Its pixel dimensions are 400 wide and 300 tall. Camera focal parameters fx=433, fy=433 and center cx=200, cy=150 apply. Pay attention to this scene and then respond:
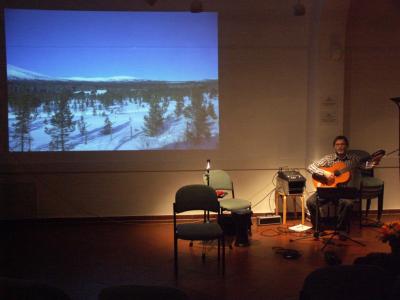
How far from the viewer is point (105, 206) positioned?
6.77 m

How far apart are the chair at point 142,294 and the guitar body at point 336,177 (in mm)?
4337

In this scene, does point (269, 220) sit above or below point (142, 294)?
below

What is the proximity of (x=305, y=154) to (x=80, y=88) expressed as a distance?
3.69 metres

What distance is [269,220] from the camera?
255 inches

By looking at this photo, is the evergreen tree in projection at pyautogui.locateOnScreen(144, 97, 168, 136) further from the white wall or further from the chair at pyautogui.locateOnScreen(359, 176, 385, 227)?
the chair at pyautogui.locateOnScreen(359, 176, 385, 227)

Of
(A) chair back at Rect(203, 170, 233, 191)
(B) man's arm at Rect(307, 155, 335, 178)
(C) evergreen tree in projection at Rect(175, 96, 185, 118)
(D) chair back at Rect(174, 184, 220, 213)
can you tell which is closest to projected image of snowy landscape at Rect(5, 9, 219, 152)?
(C) evergreen tree in projection at Rect(175, 96, 185, 118)

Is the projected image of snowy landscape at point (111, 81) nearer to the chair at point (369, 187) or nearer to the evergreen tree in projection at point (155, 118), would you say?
the evergreen tree in projection at point (155, 118)

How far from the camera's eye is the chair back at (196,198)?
497cm

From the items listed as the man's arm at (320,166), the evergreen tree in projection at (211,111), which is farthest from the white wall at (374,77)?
the evergreen tree in projection at (211,111)

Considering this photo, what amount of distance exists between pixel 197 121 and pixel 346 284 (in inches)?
194

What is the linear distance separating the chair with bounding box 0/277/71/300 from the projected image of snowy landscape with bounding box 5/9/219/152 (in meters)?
4.86

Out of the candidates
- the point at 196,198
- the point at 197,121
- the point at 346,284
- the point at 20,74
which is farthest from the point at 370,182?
the point at 20,74

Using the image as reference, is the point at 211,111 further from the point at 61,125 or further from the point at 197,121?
the point at 61,125

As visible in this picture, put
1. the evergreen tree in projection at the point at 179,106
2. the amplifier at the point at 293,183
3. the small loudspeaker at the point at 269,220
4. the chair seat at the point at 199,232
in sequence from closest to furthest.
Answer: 1. the chair seat at the point at 199,232
2. the amplifier at the point at 293,183
3. the small loudspeaker at the point at 269,220
4. the evergreen tree in projection at the point at 179,106
